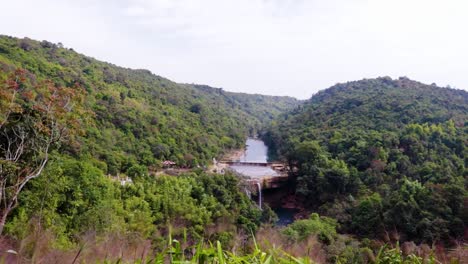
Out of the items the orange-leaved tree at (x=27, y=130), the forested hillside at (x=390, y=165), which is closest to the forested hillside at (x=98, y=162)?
the orange-leaved tree at (x=27, y=130)

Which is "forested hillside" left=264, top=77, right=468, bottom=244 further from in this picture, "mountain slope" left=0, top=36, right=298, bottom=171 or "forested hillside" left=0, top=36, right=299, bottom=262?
"mountain slope" left=0, top=36, right=298, bottom=171

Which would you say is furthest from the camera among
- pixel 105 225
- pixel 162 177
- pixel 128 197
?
pixel 162 177

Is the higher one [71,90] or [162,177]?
[71,90]

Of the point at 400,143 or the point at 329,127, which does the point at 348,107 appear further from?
the point at 400,143

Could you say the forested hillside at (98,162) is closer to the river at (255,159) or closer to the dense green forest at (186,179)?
the dense green forest at (186,179)

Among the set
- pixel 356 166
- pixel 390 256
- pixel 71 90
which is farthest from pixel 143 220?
pixel 356 166

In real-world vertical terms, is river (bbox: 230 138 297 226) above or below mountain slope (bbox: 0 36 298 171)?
below

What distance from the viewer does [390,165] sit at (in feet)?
62.4

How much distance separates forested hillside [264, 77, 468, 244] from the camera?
1345 centimetres

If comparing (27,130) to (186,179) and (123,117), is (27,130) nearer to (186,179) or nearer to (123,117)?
(186,179)

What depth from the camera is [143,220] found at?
463 inches

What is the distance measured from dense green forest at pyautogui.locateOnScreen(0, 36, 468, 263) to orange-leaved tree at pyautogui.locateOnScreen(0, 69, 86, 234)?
0.12ft

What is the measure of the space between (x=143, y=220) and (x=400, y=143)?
16.1 m

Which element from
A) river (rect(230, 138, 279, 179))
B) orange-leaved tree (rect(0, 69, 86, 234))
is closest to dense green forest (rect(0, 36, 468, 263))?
orange-leaved tree (rect(0, 69, 86, 234))
